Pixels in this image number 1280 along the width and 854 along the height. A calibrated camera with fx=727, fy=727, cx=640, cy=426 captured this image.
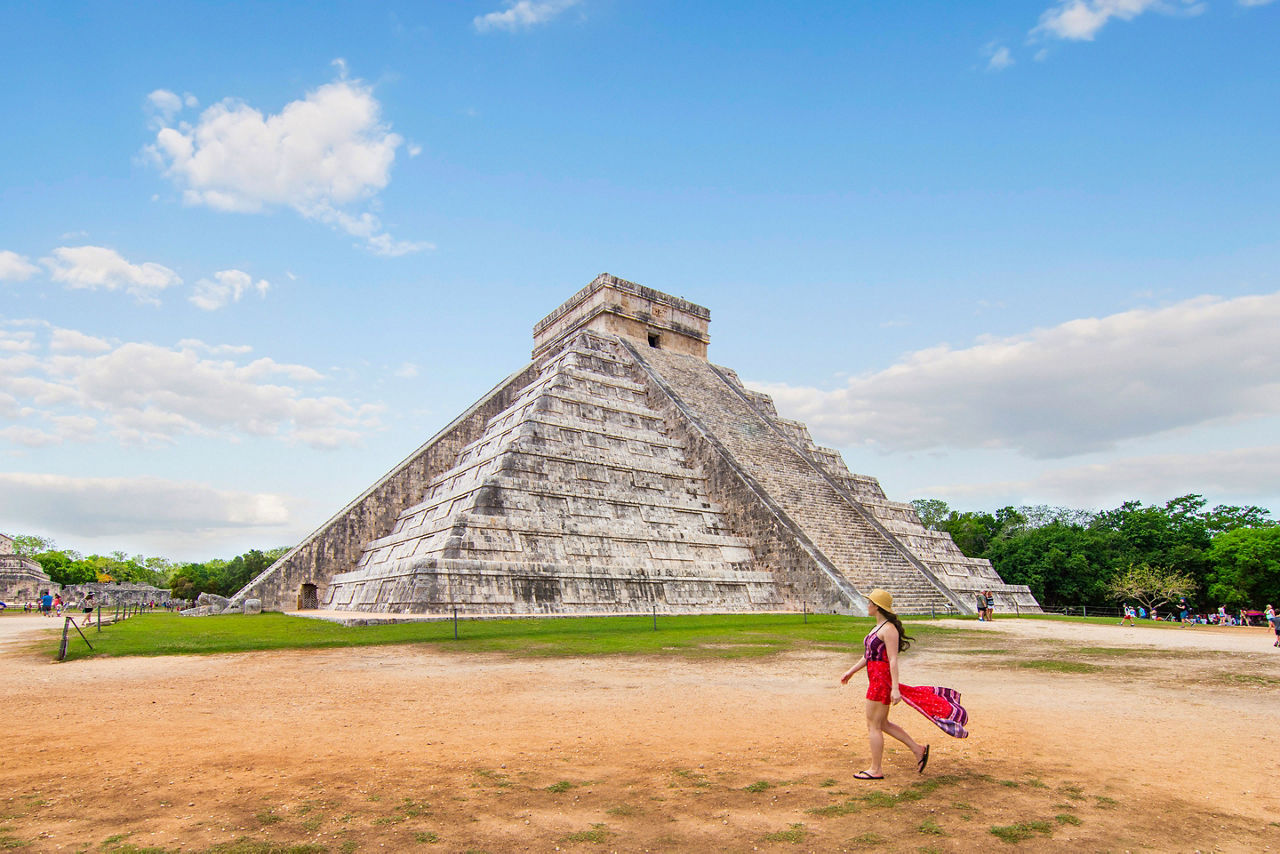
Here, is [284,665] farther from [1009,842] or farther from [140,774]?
[1009,842]

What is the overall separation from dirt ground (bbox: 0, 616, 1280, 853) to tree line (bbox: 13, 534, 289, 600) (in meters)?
28.4

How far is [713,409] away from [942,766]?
20357mm

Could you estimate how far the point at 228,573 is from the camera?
5662 centimetres

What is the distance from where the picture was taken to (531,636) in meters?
12.8

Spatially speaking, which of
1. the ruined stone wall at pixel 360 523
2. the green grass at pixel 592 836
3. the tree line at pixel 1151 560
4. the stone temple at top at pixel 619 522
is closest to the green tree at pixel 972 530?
the tree line at pixel 1151 560

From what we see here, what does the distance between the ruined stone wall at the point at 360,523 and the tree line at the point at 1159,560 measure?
29378 mm

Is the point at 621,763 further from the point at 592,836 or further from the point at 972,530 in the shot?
the point at 972,530

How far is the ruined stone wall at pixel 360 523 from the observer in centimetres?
2025

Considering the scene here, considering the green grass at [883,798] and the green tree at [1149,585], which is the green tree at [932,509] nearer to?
the green tree at [1149,585]

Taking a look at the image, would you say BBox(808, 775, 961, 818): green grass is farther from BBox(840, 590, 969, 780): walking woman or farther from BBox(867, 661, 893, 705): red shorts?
BBox(867, 661, 893, 705): red shorts

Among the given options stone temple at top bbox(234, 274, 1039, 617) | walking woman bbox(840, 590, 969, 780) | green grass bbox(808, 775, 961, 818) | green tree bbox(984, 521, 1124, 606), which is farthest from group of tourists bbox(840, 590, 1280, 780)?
green tree bbox(984, 521, 1124, 606)

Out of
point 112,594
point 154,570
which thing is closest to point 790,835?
point 112,594

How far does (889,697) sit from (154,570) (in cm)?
10220

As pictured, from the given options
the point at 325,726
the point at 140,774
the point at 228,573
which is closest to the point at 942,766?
the point at 325,726
